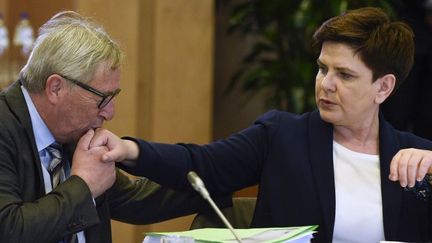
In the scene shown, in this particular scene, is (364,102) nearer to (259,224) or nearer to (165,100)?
(259,224)

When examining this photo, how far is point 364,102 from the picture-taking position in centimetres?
260

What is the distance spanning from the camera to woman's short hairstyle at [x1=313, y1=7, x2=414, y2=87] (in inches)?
100

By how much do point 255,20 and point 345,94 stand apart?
130 inches

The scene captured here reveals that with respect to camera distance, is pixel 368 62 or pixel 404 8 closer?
pixel 368 62

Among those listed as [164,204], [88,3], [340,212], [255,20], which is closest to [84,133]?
[164,204]

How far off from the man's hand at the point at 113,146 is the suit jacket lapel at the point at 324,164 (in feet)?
1.71

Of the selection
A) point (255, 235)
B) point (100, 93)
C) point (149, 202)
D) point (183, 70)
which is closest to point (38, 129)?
point (100, 93)

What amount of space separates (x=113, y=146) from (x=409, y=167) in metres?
0.76

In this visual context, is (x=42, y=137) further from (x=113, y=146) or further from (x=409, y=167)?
(x=409, y=167)

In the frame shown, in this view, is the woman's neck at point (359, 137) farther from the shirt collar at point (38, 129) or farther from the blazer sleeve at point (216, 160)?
the shirt collar at point (38, 129)

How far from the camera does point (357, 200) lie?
2496 mm

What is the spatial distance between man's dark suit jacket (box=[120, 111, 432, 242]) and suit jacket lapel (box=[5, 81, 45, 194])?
A: 29 cm

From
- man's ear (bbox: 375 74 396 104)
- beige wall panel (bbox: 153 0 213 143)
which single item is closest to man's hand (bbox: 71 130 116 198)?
man's ear (bbox: 375 74 396 104)

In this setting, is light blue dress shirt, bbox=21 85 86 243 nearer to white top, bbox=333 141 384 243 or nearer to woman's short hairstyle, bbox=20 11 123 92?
woman's short hairstyle, bbox=20 11 123 92
